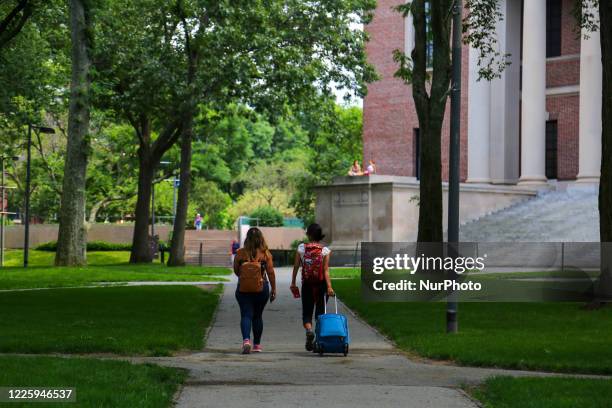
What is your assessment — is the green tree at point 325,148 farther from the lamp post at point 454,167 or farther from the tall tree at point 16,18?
the lamp post at point 454,167

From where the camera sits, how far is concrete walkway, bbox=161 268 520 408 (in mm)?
10055

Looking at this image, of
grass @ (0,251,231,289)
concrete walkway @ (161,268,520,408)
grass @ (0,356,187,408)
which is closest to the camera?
grass @ (0,356,187,408)

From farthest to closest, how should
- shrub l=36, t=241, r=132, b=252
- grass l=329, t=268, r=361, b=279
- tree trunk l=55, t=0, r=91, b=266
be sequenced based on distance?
shrub l=36, t=241, r=132, b=252
tree trunk l=55, t=0, r=91, b=266
grass l=329, t=268, r=361, b=279

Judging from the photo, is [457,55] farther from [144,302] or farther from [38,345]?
[144,302]

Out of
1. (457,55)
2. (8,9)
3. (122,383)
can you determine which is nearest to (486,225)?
(8,9)

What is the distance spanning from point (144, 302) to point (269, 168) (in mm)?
84363

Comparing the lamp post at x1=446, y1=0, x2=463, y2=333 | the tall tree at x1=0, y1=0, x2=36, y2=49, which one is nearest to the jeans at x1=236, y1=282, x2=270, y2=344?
the lamp post at x1=446, y1=0, x2=463, y2=333

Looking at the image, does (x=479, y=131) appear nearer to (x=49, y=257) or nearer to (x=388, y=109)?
(x=388, y=109)

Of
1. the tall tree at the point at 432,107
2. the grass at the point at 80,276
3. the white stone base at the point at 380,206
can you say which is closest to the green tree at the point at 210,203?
the white stone base at the point at 380,206

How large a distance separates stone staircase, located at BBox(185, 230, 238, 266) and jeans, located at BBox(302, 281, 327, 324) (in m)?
47.2

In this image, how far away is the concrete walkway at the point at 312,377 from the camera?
10055 mm

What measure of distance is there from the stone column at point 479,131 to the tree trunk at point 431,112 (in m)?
28.6

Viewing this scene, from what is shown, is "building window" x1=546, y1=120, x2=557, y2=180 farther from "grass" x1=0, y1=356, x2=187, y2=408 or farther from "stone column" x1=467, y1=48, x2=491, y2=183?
"grass" x1=0, y1=356, x2=187, y2=408

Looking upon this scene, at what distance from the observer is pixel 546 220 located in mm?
42875
